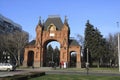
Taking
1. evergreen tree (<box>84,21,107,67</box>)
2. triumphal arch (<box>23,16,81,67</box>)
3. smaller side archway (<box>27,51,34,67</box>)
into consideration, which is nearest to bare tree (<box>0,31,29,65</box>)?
triumphal arch (<box>23,16,81,67</box>)

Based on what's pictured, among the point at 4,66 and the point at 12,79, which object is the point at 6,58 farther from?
the point at 12,79

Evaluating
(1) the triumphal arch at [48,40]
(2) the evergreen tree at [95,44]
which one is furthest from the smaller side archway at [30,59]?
(2) the evergreen tree at [95,44]

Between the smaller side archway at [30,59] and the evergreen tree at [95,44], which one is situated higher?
the evergreen tree at [95,44]

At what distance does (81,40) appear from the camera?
98812mm

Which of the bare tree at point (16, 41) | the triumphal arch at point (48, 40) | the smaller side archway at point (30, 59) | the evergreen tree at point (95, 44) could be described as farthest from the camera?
the bare tree at point (16, 41)

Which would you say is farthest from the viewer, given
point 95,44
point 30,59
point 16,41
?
point 30,59

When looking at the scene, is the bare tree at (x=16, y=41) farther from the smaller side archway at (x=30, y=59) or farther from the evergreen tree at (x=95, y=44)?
the evergreen tree at (x=95, y=44)

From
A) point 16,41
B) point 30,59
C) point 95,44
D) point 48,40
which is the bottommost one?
point 30,59

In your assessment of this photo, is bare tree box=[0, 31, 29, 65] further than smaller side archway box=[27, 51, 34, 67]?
Yes

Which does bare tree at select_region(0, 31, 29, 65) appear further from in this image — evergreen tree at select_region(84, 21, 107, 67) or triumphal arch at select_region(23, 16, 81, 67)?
evergreen tree at select_region(84, 21, 107, 67)

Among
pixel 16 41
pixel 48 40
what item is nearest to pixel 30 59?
pixel 16 41

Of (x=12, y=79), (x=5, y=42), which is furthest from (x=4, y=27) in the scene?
(x=12, y=79)

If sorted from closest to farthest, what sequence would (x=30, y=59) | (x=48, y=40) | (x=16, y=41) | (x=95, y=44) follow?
1. (x=95, y=44)
2. (x=48, y=40)
3. (x=16, y=41)
4. (x=30, y=59)

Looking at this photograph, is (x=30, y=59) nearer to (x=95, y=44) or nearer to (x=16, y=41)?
(x=16, y=41)
